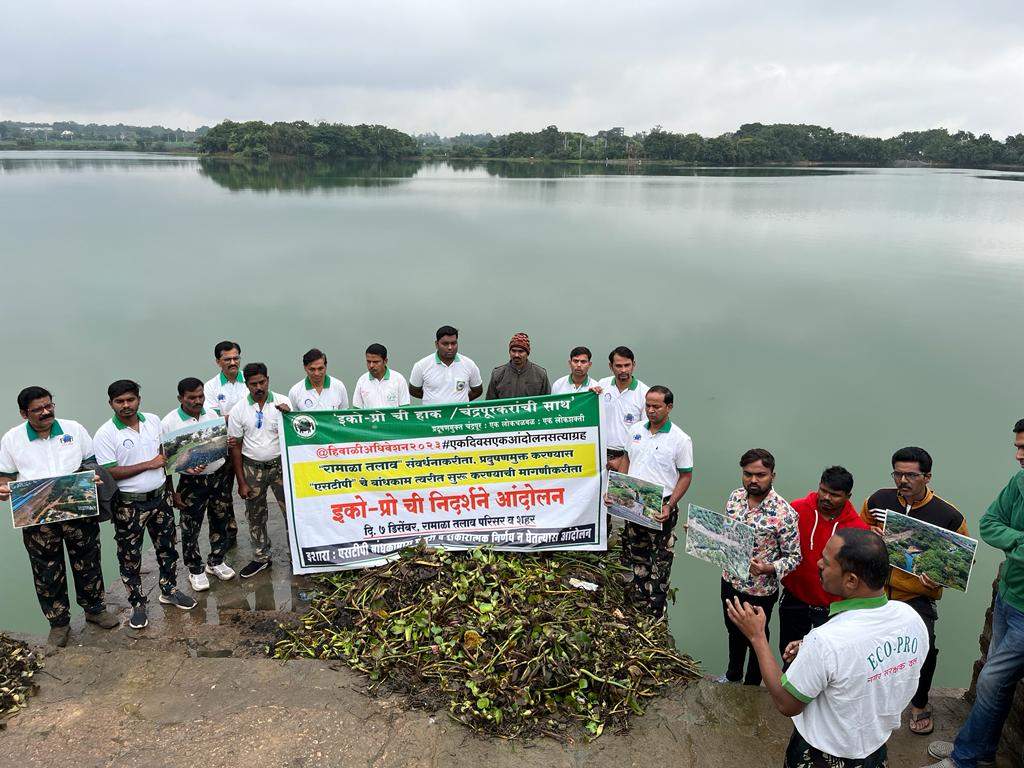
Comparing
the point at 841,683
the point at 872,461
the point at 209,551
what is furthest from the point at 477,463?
the point at 872,461

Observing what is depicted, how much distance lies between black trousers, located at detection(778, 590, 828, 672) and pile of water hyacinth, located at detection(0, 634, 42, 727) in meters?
4.30

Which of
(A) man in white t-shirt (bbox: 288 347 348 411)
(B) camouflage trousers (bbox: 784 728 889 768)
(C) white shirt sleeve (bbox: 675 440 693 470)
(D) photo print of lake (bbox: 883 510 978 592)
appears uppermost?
(A) man in white t-shirt (bbox: 288 347 348 411)

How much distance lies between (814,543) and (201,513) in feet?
14.1

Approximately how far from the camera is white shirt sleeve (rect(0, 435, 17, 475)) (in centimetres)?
381

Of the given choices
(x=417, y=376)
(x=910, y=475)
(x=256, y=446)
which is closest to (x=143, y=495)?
(x=256, y=446)

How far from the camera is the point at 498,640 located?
3.67 meters

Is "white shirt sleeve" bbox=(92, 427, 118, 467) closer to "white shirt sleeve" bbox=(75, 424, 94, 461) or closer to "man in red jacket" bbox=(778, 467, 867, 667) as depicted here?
"white shirt sleeve" bbox=(75, 424, 94, 461)

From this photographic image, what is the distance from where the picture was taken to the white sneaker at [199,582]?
15.4 feet

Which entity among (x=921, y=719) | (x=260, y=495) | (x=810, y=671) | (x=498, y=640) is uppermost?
(x=810, y=671)

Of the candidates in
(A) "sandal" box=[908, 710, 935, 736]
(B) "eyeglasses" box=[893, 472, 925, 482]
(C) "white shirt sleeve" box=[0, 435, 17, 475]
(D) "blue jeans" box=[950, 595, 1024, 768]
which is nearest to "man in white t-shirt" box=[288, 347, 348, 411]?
(C) "white shirt sleeve" box=[0, 435, 17, 475]

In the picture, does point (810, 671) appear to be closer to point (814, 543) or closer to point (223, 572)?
point (814, 543)

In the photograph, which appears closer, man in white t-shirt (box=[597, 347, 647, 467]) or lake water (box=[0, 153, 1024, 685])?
man in white t-shirt (box=[597, 347, 647, 467])

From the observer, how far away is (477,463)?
4660 mm

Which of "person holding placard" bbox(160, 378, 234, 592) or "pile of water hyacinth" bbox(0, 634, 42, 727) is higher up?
"person holding placard" bbox(160, 378, 234, 592)
